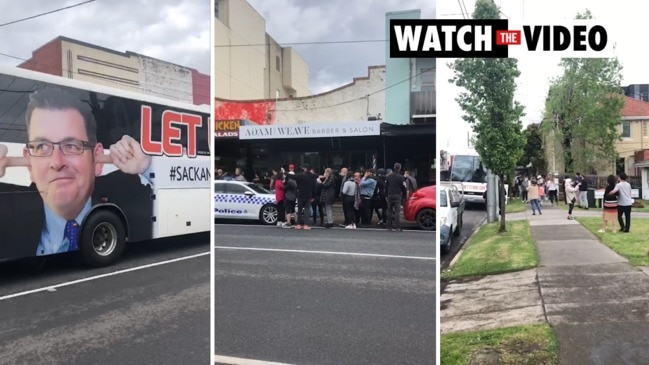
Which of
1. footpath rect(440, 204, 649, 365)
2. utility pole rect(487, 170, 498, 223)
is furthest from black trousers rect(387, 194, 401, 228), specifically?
utility pole rect(487, 170, 498, 223)

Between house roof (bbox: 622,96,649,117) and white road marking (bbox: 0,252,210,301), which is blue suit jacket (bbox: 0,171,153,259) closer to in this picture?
white road marking (bbox: 0,252,210,301)

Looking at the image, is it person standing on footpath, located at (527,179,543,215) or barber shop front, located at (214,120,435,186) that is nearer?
barber shop front, located at (214,120,435,186)

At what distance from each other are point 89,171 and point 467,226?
146 inches

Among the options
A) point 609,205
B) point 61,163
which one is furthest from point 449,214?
point 61,163

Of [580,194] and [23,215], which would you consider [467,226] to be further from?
[23,215]

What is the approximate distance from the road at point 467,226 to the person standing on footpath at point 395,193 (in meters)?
0.81

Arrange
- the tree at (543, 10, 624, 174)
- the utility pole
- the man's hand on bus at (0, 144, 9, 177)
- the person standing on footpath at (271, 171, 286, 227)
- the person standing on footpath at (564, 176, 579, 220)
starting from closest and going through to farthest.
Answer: the person standing on footpath at (271, 171, 286, 227) → the tree at (543, 10, 624, 174) → the person standing on footpath at (564, 176, 579, 220) → the utility pole → the man's hand on bus at (0, 144, 9, 177)

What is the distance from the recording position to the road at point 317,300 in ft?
7.78

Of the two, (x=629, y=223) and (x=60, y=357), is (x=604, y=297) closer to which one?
(x=629, y=223)

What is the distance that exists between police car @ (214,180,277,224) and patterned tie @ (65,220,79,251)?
3485 millimetres

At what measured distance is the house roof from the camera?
2756 mm

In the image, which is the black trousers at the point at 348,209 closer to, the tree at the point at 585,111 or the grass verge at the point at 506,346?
the grass verge at the point at 506,346

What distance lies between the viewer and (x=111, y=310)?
4070 mm

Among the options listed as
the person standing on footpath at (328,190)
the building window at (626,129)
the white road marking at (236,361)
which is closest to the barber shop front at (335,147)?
the person standing on footpath at (328,190)
